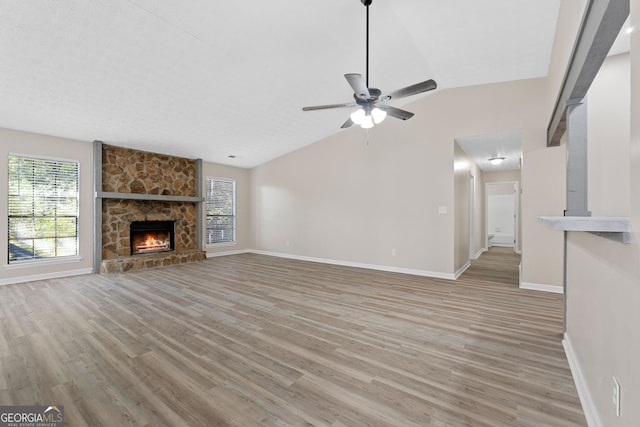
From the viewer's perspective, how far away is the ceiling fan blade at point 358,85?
2340 millimetres

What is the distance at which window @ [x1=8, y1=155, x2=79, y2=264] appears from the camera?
456cm

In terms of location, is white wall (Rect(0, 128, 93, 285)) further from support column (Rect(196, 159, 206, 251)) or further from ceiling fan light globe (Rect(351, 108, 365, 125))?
ceiling fan light globe (Rect(351, 108, 365, 125))

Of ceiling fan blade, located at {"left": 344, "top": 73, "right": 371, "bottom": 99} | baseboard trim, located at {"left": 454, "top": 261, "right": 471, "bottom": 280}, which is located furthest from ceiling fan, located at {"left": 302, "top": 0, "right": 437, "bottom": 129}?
baseboard trim, located at {"left": 454, "top": 261, "right": 471, "bottom": 280}

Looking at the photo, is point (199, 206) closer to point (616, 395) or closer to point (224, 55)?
point (224, 55)

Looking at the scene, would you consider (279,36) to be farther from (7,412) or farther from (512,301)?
(512,301)

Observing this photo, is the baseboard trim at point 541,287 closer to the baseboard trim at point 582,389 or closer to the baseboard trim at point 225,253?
A: the baseboard trim at point 582,389

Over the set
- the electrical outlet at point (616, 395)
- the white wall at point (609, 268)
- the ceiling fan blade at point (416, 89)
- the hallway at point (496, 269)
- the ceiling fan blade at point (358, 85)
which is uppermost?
the ceiling fan blade at point (358, 85)

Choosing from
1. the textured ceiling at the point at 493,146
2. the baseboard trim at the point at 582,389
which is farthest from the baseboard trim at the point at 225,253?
the baseboard trim at the point at 582,389

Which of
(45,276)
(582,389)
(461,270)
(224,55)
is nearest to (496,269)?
(461,270)

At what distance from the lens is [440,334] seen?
8.66 feet

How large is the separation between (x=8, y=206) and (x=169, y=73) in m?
3.75

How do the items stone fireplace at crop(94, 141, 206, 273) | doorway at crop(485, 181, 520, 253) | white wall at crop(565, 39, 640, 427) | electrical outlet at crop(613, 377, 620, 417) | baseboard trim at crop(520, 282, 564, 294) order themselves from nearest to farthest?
white wall at crop(565, 39, 640, 427), electrical outlet at crop(613, 377, 620, 417), baseboard trim at crop(520, 282, 564, 294), stone fireplace at crop(94, 141, 206, 273), doorway at crop(485, 181, 520, 253)
